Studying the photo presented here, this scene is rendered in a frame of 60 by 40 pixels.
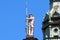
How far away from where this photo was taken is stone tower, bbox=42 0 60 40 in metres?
104

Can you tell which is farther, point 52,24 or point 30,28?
point 52,24

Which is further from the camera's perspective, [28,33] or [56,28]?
[56,28]

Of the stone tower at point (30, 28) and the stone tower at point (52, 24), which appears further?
the stone tower at point (52, 24)

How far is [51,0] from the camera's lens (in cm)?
10912

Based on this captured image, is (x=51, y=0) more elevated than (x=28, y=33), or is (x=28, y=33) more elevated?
(x=51, y=0)

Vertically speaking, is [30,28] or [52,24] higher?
[52,24]

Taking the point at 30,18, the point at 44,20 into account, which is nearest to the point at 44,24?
the point at 44,20

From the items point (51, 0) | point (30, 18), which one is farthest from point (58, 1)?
point (30, 18)

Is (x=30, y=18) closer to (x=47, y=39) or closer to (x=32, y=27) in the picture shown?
(x=32, y=27)

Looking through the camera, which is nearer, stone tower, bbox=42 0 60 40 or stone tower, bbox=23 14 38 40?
stone tower, bbox=23 14 38 40

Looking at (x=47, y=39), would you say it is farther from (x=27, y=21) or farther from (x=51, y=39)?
(x=27, y=21)

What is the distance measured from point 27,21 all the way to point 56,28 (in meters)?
17.1

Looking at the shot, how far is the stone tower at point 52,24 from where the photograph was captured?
342ft

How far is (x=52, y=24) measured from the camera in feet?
344
